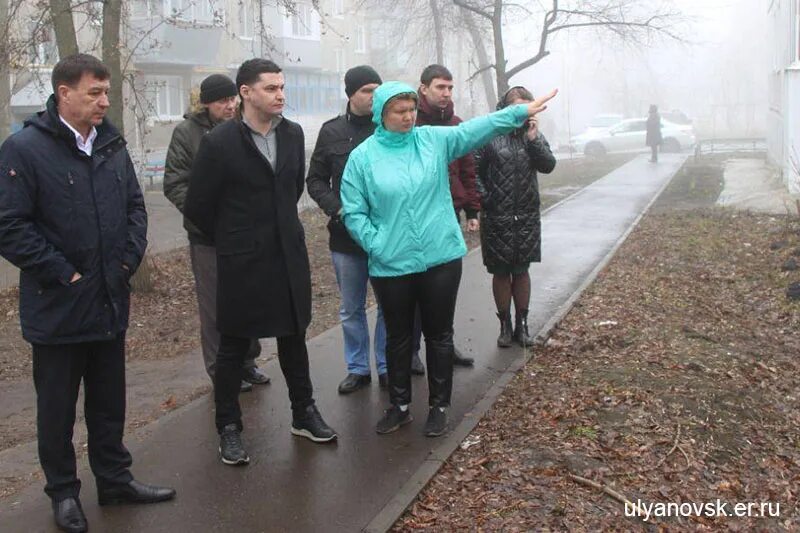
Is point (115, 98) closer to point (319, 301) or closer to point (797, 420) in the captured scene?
point (319, 301)

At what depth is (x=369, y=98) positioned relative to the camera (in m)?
5.59

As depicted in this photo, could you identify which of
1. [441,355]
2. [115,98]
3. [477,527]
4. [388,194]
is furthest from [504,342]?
[115,98]

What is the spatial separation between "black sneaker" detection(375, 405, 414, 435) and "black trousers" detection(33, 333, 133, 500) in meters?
1.45

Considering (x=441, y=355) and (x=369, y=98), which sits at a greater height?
(x=369, y=98)

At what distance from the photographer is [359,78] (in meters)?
5.55

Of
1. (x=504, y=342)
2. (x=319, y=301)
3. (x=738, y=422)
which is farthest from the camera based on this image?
(x=319, y=301)

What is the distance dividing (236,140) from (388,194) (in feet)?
2.78

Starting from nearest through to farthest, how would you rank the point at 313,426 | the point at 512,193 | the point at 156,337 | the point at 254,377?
the point at 313,426 → the point at 254,377 → the point at 512,193 → the point at 156,337

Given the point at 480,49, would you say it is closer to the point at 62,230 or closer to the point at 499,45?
the point at 499,45

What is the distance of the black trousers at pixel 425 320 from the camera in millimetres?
4898

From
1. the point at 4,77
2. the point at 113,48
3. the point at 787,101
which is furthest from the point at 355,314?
the point at 787,101

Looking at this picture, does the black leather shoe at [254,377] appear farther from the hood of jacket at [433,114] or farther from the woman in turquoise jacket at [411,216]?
the hood of jacket at [433,114]

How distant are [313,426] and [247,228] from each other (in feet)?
3.96

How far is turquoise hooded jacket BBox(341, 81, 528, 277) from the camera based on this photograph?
479cm
